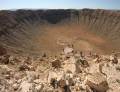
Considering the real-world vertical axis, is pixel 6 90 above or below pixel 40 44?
above

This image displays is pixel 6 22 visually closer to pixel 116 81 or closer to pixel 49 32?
pixel 49 32

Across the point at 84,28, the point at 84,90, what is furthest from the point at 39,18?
the point at 84,90

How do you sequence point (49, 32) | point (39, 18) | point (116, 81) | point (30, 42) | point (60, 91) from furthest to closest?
point (39, 18) → point (49, 32) → point (30, 42) → point (116, 81) → point (60, 91)

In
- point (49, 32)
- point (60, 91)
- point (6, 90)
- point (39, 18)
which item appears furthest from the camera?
point (39, 18)

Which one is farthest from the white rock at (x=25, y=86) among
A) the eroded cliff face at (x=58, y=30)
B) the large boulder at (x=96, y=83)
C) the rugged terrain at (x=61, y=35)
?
the eroded cliff face at (x=58, y=30)

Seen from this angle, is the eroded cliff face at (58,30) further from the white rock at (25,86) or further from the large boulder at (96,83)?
the white rock at (25,86)

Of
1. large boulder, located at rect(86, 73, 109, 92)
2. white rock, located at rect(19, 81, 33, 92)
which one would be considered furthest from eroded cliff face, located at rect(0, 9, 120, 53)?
white rock, located at rect(19, 81, 33, 92)

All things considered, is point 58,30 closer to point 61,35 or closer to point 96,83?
point 61,35

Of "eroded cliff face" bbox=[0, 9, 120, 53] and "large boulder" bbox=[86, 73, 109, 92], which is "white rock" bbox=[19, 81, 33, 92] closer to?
"large boulder" bbox=[86, 73, 109, 92]
